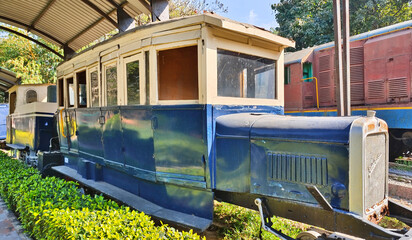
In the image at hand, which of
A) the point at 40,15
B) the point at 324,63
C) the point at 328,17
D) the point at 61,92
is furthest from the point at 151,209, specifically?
the point at 328,17

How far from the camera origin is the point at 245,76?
3893 millimetres

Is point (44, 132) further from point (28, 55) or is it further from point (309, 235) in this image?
point (28, 55)

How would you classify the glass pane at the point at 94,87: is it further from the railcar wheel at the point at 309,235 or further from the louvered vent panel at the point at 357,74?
the louvered vent panel at the point at 357,74

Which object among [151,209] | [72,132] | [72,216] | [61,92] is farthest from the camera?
[61,92]

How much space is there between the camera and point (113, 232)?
9.54ft

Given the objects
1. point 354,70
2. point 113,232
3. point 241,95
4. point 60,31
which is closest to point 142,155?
point 113,232

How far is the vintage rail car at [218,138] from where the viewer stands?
2.73 meters

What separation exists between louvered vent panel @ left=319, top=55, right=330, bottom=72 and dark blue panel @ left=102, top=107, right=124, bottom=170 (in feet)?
24.7

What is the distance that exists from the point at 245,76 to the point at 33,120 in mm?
6498

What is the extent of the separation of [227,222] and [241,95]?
1.95 meters

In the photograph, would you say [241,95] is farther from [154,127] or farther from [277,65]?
[154,127]

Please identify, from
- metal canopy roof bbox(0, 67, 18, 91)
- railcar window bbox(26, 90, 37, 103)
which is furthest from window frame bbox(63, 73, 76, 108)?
metal canopy roof bbox(0, 67, 18, 91)

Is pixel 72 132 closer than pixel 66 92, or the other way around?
pixel 72 132

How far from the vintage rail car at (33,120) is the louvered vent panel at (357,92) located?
861 centimetres
